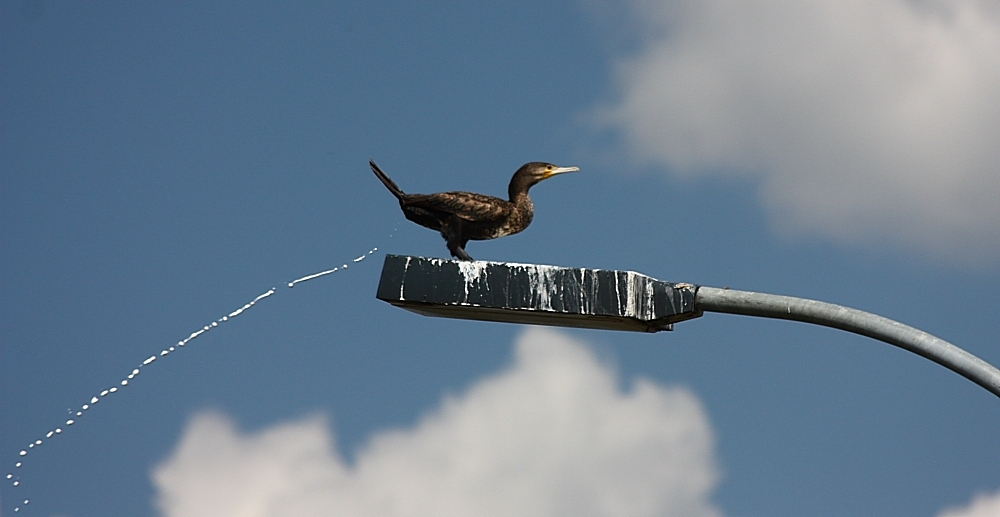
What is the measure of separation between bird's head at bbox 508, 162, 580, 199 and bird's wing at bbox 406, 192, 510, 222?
0.92 ft

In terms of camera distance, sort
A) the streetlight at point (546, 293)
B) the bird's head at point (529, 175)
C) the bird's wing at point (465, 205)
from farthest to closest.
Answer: the bird's head at point (529, 175) < the bird's wing at point (465, 205) < the streetlight at point (546, 293)

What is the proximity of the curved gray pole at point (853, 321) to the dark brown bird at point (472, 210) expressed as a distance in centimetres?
287

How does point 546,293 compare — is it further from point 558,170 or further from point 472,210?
point 558,170

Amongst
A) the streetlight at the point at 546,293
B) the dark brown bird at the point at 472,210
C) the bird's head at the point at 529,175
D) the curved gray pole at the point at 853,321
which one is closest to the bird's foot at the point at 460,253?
the dark brown bird at the point at 472,210

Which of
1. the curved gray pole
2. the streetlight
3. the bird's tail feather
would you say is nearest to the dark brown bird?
the bird's tail feather

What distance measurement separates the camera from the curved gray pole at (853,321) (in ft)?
21.6

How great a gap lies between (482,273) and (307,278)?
1.43 metres

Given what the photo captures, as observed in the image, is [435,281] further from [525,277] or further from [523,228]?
[523,228]

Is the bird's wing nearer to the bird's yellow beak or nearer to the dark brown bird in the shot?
the dark brown bird

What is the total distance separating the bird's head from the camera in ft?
34.0

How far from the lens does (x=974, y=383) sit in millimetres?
6574

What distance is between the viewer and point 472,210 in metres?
10.0

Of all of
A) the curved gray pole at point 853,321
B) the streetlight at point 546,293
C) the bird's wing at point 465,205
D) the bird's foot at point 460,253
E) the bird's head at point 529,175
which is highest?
the bird's head at point 529,175

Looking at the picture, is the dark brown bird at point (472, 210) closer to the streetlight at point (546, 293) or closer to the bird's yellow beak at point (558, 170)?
the bird's yellow beak at point (558, 170)
